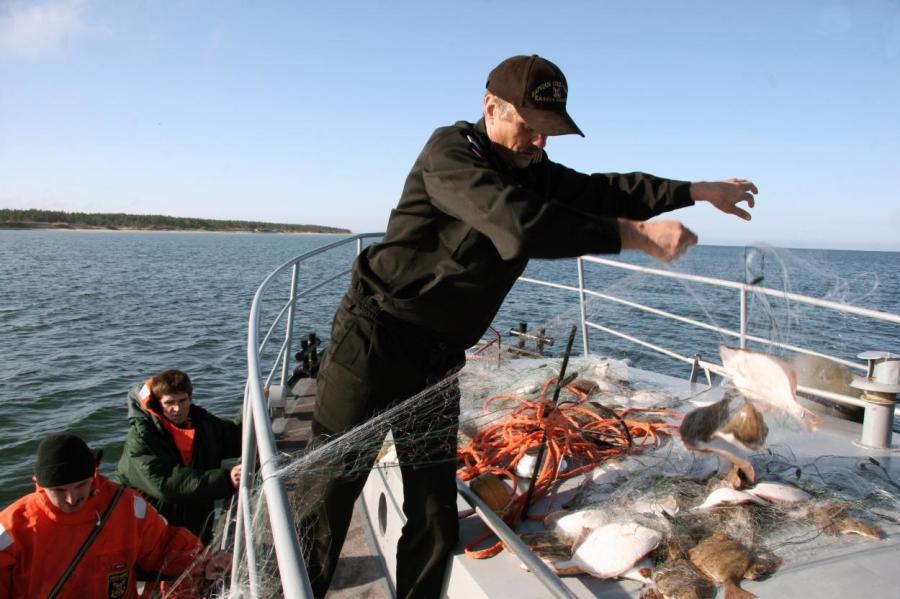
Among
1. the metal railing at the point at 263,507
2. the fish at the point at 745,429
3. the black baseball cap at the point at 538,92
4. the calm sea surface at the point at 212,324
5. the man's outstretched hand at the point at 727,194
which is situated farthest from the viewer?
the calm sea surface at the point at 212,324

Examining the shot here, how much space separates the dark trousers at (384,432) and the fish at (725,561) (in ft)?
3.18

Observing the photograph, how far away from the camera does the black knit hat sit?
3.22m

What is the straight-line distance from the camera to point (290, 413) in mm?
5750

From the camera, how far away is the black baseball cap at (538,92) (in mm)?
1929

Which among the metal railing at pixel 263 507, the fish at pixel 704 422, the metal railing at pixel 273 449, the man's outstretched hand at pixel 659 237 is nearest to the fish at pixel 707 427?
the fish at pixel 704 422

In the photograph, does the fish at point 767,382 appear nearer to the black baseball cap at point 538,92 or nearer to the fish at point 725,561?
the fish at point 725,561

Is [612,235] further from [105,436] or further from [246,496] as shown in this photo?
[105,436]

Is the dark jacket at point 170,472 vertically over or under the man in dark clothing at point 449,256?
under

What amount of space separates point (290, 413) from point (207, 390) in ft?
Answer: 25.8

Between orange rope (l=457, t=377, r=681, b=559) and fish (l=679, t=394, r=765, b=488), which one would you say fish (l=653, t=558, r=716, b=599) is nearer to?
fish (l=679, t=394, r=765, b=488)

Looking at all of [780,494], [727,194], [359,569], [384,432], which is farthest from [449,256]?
[359,569]

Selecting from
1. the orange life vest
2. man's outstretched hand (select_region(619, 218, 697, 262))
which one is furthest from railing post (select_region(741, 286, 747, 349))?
the orange life vest

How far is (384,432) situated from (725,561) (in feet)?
4.51

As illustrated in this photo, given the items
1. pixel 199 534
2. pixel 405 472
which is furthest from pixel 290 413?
pixel 405 472
